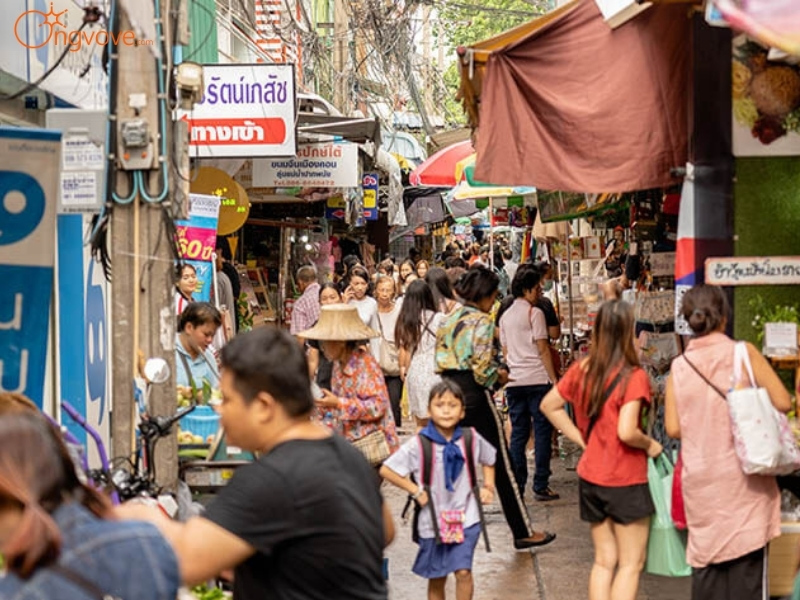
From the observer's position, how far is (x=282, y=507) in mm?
3428

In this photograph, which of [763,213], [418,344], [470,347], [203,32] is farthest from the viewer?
[203,32]

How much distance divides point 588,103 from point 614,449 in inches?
83.0

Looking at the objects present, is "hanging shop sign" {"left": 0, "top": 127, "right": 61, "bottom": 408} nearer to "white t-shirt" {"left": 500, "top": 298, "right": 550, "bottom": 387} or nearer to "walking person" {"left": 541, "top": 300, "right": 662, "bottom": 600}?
"walking person" {"left": 541, "top": 300, "right": 662, "bottom": 600}

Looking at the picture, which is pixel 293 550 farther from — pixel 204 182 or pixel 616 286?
pixel 204 182

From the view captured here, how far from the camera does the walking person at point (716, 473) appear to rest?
667cm

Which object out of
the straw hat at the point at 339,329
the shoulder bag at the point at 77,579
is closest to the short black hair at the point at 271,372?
the shoulder bag at the point at 77,579

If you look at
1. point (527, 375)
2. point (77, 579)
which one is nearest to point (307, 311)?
point (527, 375)

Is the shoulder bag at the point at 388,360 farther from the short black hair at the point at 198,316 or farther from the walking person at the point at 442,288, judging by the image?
the short black hair at the point at 198,316

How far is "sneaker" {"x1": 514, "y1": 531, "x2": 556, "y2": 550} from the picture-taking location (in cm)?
997

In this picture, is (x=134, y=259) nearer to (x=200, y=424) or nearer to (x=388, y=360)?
(x=200, y=424)

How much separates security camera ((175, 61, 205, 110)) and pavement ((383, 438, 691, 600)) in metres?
3.49

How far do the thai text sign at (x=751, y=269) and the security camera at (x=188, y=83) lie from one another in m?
3.06

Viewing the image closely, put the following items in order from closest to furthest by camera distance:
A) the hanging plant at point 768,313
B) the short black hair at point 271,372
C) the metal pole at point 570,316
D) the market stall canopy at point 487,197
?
1. the short black hair at point 271,372
2. the hanging plant at point 768,313
3. the metal pole at point 570,316
4. the market stall canopy at point 487,197

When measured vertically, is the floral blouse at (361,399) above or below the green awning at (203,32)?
below
